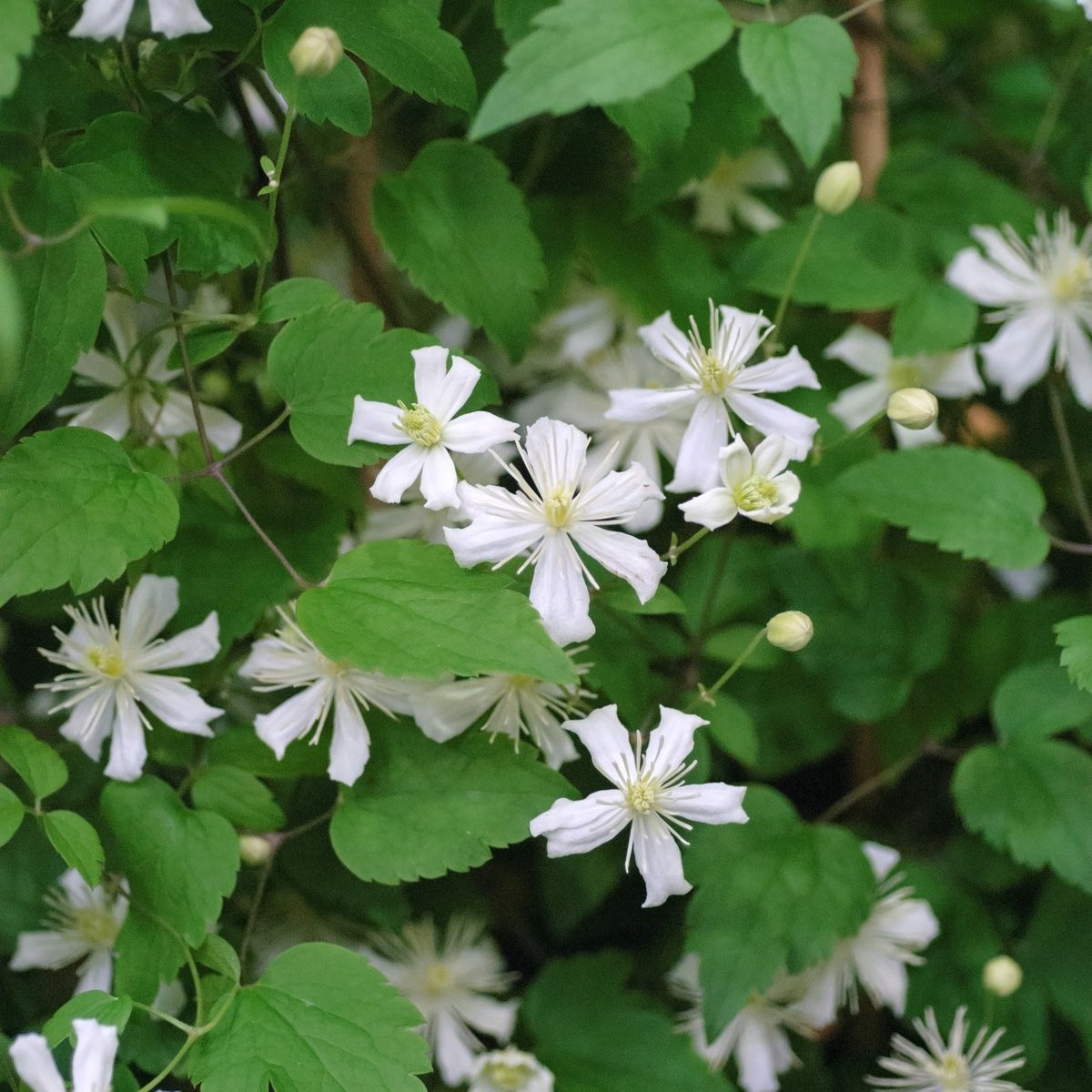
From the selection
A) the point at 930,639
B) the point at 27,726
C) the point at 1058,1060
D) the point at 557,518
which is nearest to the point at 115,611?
the point at 27,726

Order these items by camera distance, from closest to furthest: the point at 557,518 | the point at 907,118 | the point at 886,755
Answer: the point at 557,518, the point at 886,755, the point at 907,118

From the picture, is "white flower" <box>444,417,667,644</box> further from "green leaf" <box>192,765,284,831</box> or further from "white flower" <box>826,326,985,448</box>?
"white flower" <box>826,326,985,448</box>

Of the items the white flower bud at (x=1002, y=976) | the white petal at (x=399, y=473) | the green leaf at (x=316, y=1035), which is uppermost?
the white petal at (x=399, y=473)

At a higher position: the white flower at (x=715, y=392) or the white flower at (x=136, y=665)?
the white flower at (x=715, y=392)

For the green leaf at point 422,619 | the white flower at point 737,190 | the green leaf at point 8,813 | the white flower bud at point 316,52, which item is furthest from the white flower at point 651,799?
the white flower at point 737,190

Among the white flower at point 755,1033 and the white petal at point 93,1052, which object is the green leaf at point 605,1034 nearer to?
the white flower at point 755,1033

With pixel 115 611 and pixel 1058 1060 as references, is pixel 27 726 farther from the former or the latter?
pixel 1058 1060

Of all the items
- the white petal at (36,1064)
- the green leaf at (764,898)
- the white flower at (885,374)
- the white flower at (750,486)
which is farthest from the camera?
the white flower at (885,374)

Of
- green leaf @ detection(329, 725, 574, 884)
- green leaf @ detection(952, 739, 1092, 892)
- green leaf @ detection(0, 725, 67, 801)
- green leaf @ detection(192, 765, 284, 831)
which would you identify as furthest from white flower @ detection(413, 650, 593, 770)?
green leaf @ detection(952, 739, 1092, 892)
